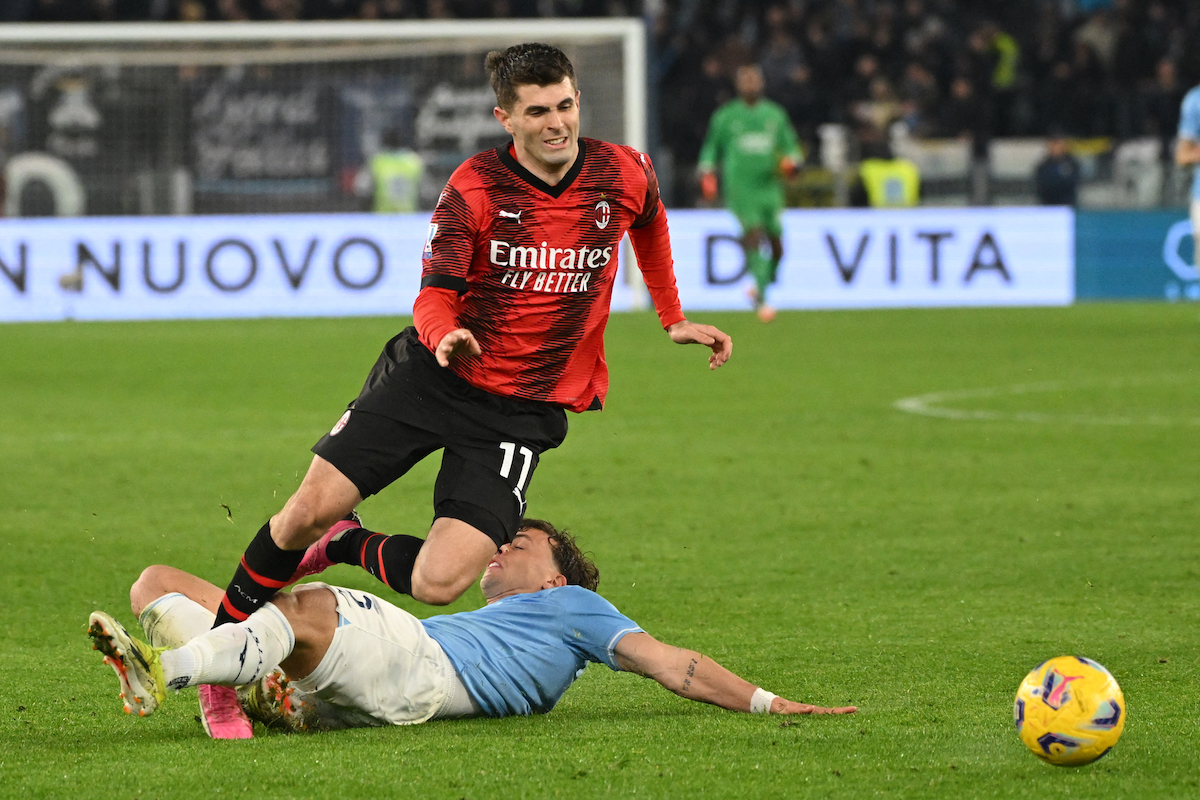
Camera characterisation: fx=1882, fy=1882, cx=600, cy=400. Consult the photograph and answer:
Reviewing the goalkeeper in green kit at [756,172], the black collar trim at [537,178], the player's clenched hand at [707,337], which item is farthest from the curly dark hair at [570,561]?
the goalkeeper in green kit at [756,172]

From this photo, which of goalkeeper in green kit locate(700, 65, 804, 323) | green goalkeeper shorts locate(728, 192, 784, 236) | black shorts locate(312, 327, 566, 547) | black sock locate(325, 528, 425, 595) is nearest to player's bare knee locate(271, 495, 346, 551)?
black shorts locate(312, 327, 566, 547)

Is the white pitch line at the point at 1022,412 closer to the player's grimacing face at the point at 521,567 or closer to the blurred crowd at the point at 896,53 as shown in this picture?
the player's grimacing face at the point at 521,567

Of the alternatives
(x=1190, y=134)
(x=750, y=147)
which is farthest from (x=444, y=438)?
(x=750, y=147)

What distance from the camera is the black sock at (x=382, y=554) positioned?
15.4 feet

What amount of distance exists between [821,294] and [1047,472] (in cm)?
1052

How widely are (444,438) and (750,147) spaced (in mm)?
13181

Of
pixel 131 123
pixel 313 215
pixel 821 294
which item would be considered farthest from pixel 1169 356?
pixel 131 123

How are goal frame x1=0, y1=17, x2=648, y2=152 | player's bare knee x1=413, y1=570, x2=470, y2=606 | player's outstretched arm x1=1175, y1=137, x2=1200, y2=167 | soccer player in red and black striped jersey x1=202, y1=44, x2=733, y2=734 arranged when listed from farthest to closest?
goal frame x1=0, y1=17, x2=648, y2=152
player's outstretched arm x1=1175, y1=137, x2=1200, y2=167
soccer player in red and black striped jersey x1=202, y1=44, x2=733, y2=734
player's bare knee x1=413, y1=570, x2=470, y2=606

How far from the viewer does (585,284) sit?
4898mm

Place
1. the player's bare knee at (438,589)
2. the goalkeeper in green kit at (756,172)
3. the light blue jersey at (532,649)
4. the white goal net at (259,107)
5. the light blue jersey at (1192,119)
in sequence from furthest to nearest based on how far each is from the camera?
the white goal net at (259,107), the goalkeeper in green kit at (756,172), the light blue jersey at (1192,119), the player's bare knee at (438,589), the light blue jersey at (532,649)

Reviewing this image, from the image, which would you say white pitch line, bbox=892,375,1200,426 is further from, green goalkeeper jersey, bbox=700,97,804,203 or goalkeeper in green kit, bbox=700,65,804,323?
green goalkeeper jersey, bbox=700,97,804,203

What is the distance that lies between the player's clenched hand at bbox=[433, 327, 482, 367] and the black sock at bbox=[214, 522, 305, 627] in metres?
0.62

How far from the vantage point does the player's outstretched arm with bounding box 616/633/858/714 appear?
424 cm

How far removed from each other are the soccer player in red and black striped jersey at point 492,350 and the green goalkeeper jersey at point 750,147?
12449mm
